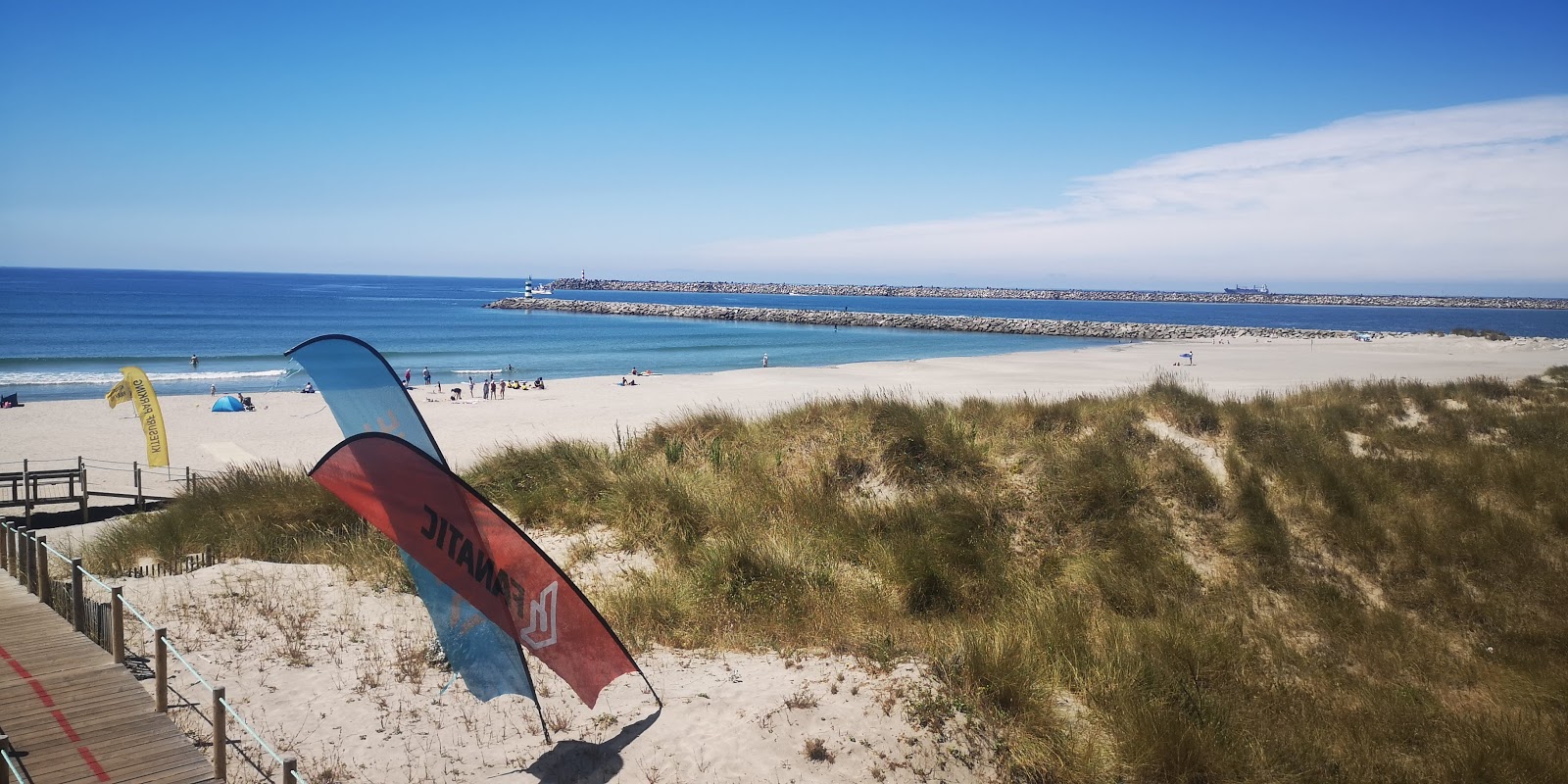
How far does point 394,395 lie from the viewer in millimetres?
4430

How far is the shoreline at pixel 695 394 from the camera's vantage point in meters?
21.3

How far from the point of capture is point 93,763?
446 centimetres

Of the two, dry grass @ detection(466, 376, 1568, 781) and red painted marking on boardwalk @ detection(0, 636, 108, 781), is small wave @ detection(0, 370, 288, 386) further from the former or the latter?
red painted marking on boardwalk @ detection(0, 636, 108, 781)

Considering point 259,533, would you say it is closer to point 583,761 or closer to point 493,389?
point 583,761

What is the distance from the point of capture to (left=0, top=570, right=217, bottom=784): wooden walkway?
4438 mm

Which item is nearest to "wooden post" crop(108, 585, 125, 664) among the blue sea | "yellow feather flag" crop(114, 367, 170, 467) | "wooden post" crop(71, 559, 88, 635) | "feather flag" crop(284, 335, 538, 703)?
"wooden post" crop(71, 559, 88, 635)

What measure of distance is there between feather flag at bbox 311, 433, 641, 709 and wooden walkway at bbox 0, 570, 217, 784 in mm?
1780

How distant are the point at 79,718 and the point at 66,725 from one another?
86 millimetres

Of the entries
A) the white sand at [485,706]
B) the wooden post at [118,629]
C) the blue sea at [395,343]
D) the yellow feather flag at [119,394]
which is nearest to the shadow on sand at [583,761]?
the white sand at [485,706]

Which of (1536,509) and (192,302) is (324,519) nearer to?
(1536,509)

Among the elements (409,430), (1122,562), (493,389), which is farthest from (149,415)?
(1122,562)

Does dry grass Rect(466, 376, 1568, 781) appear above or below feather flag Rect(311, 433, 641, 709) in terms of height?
below

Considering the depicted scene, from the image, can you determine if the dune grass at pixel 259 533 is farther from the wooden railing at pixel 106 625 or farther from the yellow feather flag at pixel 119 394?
the yellow feather flag at pixel 119 394

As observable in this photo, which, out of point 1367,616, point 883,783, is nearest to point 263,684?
point 883,783
